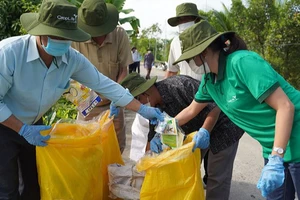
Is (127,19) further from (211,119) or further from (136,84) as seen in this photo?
(211,119)

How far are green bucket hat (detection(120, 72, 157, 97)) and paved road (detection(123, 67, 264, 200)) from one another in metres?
1.48

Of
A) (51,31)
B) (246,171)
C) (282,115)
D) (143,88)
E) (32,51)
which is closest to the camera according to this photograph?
(282,115)

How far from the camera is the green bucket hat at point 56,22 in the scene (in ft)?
5.40

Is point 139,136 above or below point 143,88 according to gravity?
below

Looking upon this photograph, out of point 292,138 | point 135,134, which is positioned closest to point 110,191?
point 135,134

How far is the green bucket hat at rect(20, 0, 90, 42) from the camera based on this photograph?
5.40 ft

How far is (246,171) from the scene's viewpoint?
12.0 ft

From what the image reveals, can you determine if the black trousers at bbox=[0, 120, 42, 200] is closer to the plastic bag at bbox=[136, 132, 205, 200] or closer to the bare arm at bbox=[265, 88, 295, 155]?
the plastic bag at bbox=[136, 132, 205, 200]

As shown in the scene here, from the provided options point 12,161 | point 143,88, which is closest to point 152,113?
point 143,88

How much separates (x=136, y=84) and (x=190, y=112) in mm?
435

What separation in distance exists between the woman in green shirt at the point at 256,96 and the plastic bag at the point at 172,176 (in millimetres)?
142

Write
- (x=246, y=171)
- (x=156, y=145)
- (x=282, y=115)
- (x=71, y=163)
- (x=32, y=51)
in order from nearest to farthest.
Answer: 1. (x=282, y=115)
2. (x=32, y=51)
3. (x=71, y=163)
4. (x=156, y=145)
5. (x=246, y=171)

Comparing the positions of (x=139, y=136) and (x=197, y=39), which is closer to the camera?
(x=197, y=39)

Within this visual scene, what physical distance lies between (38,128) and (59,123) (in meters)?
0.23
